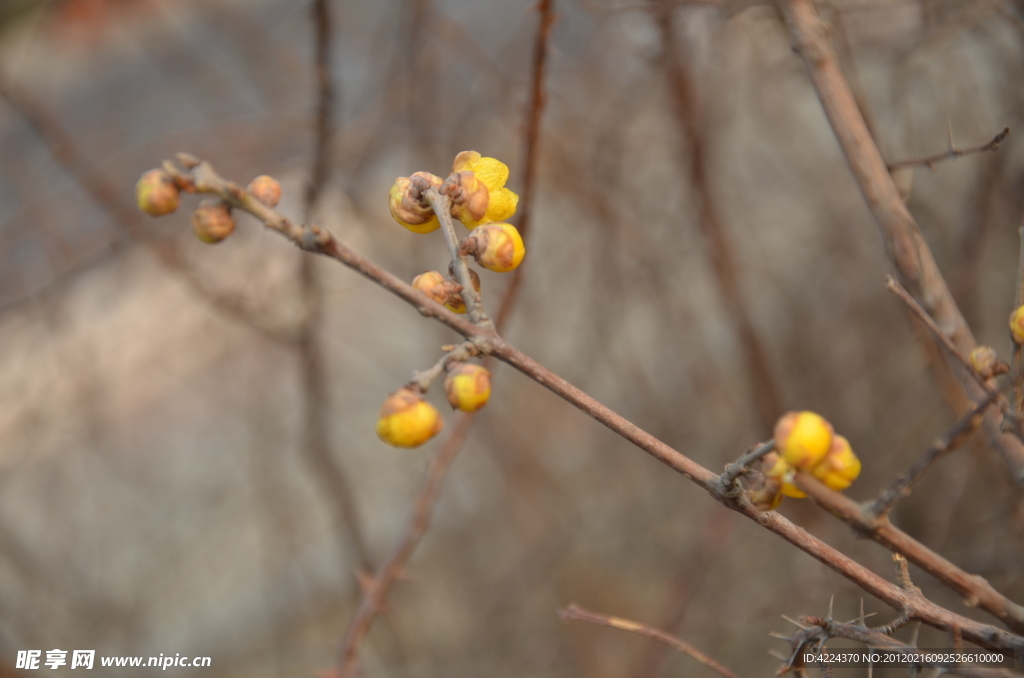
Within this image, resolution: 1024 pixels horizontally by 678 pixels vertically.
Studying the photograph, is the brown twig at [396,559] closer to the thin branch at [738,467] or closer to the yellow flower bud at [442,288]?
the yellow flower bud at [442,288]

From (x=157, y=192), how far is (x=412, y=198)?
11.0 inches

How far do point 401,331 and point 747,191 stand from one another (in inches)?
81.2

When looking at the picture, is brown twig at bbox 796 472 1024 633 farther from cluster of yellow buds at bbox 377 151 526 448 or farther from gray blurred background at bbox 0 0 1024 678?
gray blurred background at bbox 0 0 1024 678

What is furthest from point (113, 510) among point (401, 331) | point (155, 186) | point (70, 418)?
point (155, 186)

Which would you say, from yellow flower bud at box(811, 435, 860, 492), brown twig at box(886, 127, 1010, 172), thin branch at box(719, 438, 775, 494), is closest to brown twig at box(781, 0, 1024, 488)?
brown twig at box(886, 127, 1010, 172)

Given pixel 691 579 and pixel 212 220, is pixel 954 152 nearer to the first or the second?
pixel 212 220

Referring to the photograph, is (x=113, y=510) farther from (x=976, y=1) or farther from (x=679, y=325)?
(x=976, y=1)

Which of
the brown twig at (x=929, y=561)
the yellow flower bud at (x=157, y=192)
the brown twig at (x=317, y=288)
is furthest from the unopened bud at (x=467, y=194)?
the brown twig at (x=317, y=288)

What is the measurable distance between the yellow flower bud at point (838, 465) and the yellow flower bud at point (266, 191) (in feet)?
2.21

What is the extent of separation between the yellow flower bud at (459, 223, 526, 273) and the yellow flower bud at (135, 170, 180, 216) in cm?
33

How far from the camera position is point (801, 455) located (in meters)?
0.69

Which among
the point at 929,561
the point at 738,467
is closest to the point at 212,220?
the point at 738,467

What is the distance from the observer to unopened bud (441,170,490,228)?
0.81 m

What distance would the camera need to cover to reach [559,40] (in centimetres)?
291
